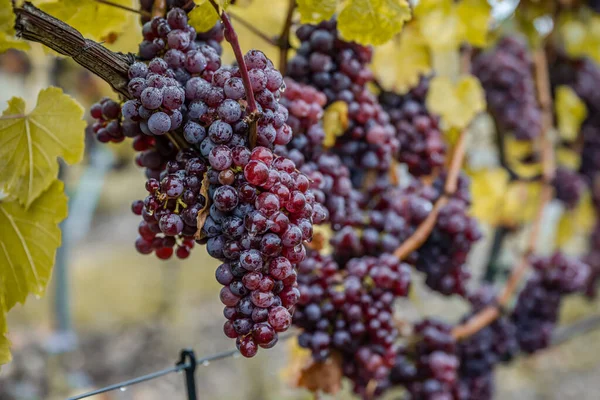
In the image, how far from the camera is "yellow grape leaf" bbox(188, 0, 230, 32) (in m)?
0.49

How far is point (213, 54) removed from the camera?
500mm

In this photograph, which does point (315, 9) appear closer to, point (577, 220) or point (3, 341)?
point (3, 341)

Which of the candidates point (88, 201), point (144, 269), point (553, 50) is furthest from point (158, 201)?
point (88, 201)

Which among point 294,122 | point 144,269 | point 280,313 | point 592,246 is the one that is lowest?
point 280,313

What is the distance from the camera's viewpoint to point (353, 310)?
0.68 metres

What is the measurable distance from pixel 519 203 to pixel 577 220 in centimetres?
44

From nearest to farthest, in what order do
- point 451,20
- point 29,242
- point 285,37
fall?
point 29,242, point 285,37, point 451,20

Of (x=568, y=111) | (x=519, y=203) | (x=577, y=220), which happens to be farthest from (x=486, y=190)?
(x=577, y=220)

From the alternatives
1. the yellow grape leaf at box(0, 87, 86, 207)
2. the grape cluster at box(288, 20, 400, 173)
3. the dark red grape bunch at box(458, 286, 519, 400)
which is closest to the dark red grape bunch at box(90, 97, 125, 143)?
the yellow grape leaf at box(0, 87, 86, 207)

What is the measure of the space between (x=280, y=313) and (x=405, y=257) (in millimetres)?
454

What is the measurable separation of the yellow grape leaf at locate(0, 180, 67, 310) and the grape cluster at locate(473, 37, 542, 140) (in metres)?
1.01

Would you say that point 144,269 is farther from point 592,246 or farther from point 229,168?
point 229,168

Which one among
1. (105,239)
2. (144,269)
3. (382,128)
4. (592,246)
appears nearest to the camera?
(382,128)

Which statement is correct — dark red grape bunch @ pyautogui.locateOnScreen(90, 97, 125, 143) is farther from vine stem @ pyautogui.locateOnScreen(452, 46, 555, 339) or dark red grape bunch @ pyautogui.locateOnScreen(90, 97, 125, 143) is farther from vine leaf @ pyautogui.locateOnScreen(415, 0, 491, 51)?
vine stem @ pyautogui.locateOnScreen(452, 46, 555, 339)
